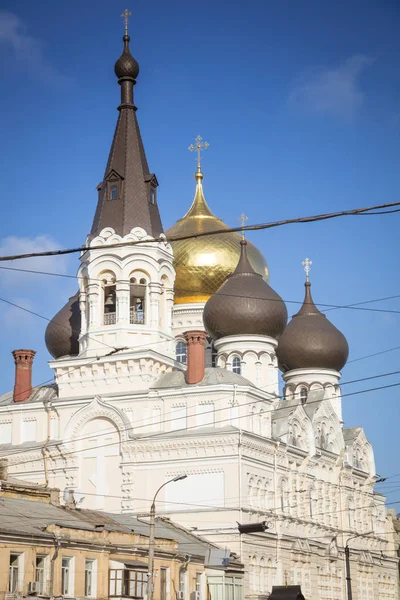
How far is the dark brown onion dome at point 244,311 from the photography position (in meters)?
42.5

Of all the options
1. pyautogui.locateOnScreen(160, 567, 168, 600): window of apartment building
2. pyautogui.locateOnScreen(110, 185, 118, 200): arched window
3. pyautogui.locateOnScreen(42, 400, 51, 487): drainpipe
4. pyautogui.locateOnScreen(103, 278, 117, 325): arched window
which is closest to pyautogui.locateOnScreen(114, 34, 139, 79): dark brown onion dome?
pyautogui.locateOnScreen(110, 185, 118, 200): arched window

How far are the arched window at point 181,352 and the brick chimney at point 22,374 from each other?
7363 millimetres

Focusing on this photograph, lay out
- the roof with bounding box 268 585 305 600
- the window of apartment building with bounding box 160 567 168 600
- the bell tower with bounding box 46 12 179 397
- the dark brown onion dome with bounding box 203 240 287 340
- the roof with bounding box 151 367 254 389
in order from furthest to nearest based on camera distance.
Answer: the dark brown onion dome with bounding box 203 240 287 340
the bell tower with bounding box 46 12 179 397
the roof with bounding box 151 367 254 389
the roof with bounding box 268 585 305 600
the window of apartment building with bounding box 160 567 168 600

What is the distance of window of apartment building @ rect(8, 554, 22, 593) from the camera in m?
24.5

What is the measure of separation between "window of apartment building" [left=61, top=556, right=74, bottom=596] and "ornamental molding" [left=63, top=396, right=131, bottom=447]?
1246cm

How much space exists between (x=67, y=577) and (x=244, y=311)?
59.4ft

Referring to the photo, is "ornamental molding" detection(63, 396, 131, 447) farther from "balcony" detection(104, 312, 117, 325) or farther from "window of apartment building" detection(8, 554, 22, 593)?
"window of apartment building" detection(8, 554, 22, 593)

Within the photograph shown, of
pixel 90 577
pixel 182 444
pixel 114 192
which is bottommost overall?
pixel 90 577

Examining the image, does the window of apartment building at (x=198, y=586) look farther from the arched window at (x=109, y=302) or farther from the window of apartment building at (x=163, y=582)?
the arched window at (x=109, y=302)

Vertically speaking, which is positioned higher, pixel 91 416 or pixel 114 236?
pixel 114 236

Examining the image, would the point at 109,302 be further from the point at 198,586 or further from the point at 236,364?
the point at 198,586

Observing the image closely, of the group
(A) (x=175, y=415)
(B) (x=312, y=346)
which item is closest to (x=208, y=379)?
(A) (x=175, y=415)

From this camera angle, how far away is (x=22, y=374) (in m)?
41.7

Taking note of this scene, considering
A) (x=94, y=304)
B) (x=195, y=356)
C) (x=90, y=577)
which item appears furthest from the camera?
(x=94, y=304)
